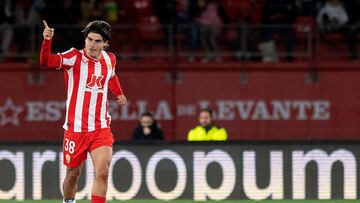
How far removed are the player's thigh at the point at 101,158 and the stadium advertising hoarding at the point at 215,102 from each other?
7.26 m

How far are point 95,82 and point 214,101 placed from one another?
747cm

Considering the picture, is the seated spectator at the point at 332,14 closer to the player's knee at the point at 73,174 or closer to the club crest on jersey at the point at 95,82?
the club crest on jersey at the point at 95,82

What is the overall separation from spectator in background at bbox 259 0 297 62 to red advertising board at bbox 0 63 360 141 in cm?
35

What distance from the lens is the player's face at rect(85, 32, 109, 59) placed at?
10.0 metres

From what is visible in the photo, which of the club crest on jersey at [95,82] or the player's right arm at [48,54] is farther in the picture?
the club crest on jersey at [95,82]

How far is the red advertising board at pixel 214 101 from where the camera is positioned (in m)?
17.5

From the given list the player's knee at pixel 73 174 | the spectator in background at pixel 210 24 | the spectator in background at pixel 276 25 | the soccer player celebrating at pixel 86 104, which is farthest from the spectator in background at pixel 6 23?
the player's knee at pixel 73 174

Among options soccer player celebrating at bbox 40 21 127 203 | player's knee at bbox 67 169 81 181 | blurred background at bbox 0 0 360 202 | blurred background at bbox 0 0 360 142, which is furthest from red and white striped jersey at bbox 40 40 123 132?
blurred background at bbox 0 0 360 142

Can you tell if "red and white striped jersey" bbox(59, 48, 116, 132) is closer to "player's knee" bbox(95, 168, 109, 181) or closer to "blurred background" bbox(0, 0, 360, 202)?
"player's knee" bbox(95, 168, 109, 181)

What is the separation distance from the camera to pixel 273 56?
57.2 ft

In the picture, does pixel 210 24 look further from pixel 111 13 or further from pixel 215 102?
pixel 111 13

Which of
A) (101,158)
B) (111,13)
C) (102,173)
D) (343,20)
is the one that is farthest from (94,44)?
(343,20)

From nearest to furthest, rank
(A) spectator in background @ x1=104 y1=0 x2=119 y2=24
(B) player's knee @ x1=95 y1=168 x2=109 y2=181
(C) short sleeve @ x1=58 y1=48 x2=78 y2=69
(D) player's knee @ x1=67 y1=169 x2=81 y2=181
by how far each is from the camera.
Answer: (B) player's knee @ x1=95 y1=168 x2=109 y2=181
(C) short sleeve @ x1=58 y1=48 x2=78 y2=69
(D) player's knee @ x1=67 y1=169 x2=81 y2=181
(A) spectator in background @ x1=104 y1=0 x2=119 y2=24

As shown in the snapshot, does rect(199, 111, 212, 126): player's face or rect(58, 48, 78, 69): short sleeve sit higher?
rect(58, 48, 78, 69): short sleeve
